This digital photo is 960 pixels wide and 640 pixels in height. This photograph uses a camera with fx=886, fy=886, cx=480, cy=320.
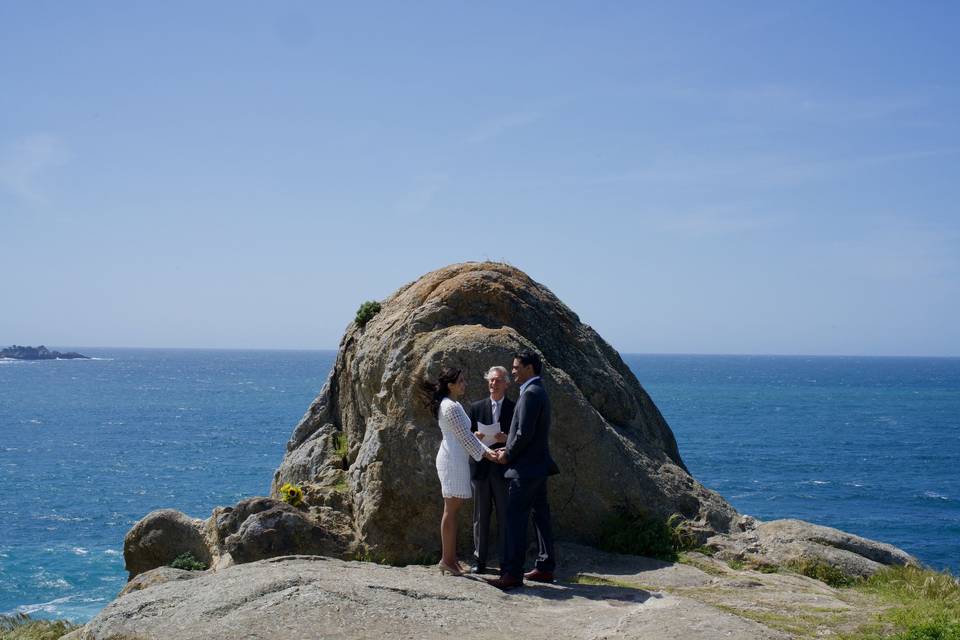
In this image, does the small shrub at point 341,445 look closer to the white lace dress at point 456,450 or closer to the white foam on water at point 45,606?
the white lace dress at point 456,450

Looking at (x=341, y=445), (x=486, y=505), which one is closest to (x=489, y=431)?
(x=486, y=505)

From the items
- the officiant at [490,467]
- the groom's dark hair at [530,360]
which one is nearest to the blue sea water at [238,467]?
the officiant at [490,467]

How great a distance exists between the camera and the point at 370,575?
11.9 meters

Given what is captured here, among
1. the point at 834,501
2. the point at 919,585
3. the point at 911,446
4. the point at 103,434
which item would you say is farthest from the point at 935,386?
the point at 919,585

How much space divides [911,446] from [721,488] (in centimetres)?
3366

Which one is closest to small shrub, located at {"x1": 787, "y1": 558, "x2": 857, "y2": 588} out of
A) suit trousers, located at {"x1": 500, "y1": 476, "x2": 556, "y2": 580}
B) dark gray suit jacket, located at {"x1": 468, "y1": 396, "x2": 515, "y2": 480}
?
suit trousers, located at {"x1": 500, "y1": 476, "x2": 556, "y2": 580}

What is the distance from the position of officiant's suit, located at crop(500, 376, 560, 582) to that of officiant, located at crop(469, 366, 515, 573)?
Answer: 35cm

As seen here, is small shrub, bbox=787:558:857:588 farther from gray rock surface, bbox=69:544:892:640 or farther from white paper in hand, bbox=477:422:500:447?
white paper in hand, bbox=477:422:500:447

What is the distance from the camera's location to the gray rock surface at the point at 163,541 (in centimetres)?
2173

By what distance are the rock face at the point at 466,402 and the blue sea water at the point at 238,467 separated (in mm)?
19662

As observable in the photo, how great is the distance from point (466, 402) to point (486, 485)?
9.28 feet

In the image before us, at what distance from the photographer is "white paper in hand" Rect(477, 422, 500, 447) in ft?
42.8

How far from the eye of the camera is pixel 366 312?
20469 millimetres

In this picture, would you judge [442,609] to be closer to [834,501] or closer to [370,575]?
[370,575]
